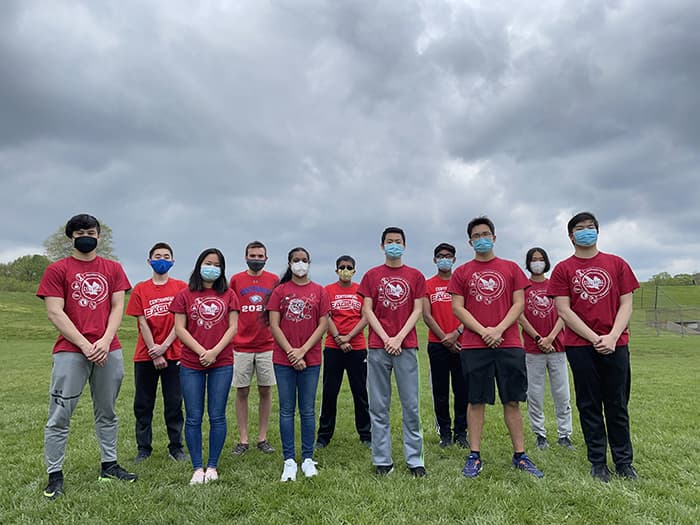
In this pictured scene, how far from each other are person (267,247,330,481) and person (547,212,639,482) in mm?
2667

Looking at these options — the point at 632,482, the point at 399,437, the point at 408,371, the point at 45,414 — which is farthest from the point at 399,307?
the point at 45,414

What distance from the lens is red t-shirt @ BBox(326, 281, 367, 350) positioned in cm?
636

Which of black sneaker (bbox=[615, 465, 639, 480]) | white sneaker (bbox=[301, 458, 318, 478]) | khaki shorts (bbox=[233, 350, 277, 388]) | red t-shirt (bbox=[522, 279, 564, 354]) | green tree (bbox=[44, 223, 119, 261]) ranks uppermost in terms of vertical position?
green tree (bbox=[44, 223, 119, 261])

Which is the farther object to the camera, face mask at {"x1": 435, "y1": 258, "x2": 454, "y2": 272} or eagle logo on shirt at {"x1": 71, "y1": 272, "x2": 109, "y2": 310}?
face mask at {"x1": 435, "y1": 258, "x2": 454, "y2": 272}

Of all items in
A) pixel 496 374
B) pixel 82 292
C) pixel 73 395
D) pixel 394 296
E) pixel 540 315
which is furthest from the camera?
pixel 540 315

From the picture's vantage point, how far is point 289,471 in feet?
15.7

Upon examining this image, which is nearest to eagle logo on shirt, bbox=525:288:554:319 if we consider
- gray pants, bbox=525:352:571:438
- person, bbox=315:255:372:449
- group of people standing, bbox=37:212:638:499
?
gray pants, bbox=525:352:571:438

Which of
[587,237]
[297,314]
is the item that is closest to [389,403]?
[297,314]

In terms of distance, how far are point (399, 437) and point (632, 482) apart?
290cm

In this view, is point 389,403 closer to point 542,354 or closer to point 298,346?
point 298,346

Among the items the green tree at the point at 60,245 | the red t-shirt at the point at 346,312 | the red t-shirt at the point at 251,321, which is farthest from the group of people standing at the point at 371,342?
the green tree at the point at 60,245

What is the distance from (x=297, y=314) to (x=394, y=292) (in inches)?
44.9

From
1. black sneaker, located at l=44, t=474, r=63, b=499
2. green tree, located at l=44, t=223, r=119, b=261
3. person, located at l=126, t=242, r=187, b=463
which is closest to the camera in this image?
black sneaker, located at l=44, t=474, r=63, b=499

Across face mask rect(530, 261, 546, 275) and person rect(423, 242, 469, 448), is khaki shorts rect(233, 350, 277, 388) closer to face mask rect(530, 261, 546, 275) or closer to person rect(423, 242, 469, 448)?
person rect(423, 242, 469, 448)
